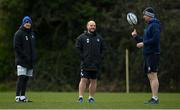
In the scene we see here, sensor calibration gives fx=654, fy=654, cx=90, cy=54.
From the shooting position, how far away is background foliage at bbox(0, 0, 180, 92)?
27.8m

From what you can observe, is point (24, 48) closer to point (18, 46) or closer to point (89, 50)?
point (18, 46)

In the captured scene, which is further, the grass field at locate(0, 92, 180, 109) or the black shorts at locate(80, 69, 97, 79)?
the black shorts at locate(80, 69, 97, 79)

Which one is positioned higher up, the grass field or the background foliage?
the background foliage

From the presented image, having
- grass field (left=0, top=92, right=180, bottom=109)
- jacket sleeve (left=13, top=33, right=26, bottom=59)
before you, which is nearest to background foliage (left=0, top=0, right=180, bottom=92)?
grass field (left=0, top=92, right=180, bottom=109)

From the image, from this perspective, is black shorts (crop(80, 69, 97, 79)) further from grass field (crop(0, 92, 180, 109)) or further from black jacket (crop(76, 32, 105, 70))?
grass field (crop(0, 92, 180, 109))

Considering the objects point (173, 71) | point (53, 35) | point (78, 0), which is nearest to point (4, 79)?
point (53, 35)

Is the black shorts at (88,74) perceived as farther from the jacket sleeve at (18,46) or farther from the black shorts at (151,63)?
the jacket sleeve at (18,46)

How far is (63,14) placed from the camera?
30.9m

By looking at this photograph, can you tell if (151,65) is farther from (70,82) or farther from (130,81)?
(70,82)

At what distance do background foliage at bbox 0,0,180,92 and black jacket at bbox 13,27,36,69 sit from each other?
44.1ft

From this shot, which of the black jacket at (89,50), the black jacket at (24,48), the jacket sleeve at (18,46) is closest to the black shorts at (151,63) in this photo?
the black jacket at (89,50)

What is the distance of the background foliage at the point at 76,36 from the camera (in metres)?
27.8

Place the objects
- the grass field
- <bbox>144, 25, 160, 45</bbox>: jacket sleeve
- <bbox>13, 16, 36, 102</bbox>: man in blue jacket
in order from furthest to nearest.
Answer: <bbox>13, 16, 36, 102</bbox>: man in blue jacket, <bbox>144, 25, 160, 45</bbox>: jacket sleeve, the grass field

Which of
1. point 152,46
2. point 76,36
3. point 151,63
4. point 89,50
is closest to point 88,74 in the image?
point 89,50
